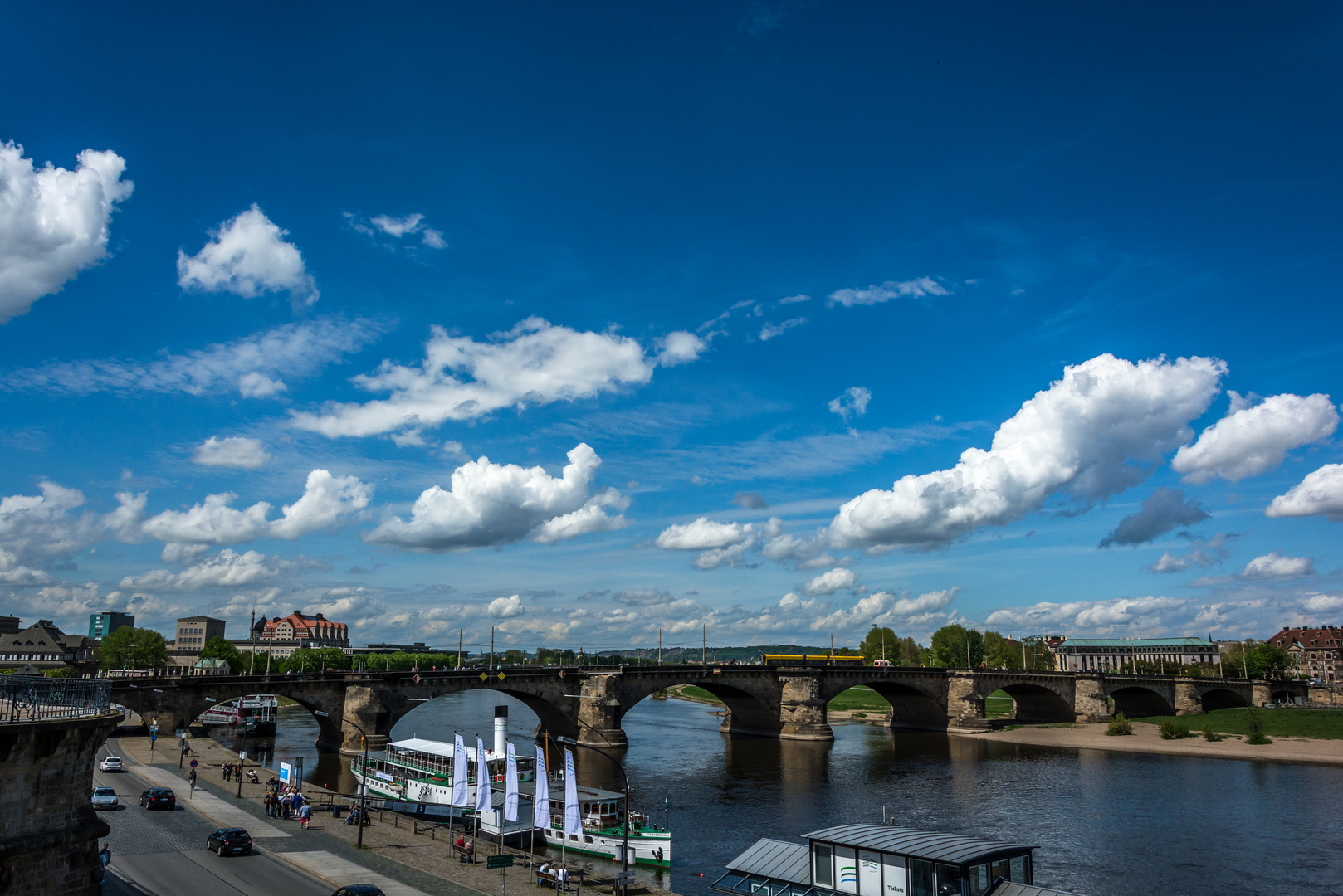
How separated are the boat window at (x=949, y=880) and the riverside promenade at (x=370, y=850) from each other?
12252 mm

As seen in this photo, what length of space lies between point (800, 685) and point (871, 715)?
45.5 metres

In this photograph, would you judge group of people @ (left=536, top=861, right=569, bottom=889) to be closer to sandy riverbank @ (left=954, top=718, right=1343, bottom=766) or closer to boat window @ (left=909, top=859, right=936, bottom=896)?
boat window @ (left=909, top=859, right=936, bottom=896)

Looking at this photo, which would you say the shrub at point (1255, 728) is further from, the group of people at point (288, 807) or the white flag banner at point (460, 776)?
the group of people at point (288, 807)

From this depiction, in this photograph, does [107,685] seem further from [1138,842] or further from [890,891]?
[1138,842]

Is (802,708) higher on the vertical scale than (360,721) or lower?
lower

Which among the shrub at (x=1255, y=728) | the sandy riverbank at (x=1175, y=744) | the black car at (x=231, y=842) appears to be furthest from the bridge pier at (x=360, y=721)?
the shrub at (x=1255, y=728)

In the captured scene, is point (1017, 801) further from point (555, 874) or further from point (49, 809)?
point (49, 809)

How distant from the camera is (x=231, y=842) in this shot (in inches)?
1353

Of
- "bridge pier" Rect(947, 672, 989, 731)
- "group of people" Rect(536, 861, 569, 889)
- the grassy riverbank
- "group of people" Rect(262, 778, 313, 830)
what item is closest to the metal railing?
"group of people" Rect(536, 861, 569, 889)

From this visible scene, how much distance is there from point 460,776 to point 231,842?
14664mm

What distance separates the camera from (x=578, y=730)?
90.7 m

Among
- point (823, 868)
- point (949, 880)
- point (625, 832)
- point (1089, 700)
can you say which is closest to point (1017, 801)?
point (625, 832)

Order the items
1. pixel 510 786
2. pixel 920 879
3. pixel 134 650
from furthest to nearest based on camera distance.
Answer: pixel 134 650 → pixel 510 786 → pixel 920 879

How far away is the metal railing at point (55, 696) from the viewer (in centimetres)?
1852
